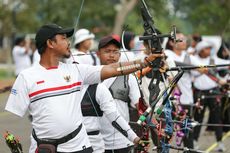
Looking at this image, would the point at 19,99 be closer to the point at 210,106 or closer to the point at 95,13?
the point at 210,106

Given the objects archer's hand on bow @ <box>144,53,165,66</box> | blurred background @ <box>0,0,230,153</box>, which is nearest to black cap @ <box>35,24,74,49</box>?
archer's hand on bow @ <box>144,53,165,66</box>

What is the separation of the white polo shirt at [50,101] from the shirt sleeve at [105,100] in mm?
736

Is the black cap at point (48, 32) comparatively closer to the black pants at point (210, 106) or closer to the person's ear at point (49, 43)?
the person's ear at point (49, 43)

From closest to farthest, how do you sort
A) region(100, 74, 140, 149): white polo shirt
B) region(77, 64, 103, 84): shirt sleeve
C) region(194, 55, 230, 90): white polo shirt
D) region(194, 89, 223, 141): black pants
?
region(77, 64, 103, 84): shirt sleeve → region(100, 74, 140, 149): white polo shirt → region(194, 89, 223, 141): black pants → region(194, 55, 230, 90): white polo shirt

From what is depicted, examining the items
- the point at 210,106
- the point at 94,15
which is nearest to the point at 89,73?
the point at 210,106

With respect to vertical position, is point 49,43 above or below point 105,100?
above

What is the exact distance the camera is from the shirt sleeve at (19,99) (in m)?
5.16

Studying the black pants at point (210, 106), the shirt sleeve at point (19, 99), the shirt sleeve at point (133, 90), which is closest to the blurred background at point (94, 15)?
the black pants at point (210, 106)

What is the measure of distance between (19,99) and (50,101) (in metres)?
0.25

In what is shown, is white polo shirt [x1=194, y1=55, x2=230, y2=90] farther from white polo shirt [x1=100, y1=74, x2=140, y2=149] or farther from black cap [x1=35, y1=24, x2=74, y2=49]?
black cap [x1=35, y1=24, x2=74, y2=49]

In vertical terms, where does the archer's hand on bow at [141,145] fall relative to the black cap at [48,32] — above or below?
below

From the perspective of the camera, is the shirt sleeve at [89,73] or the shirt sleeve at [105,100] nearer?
the shirt sleeve at [89,73]

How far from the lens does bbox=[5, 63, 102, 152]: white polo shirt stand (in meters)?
5.13

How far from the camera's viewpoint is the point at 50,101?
513 centimetres
